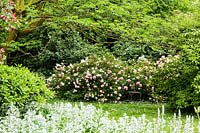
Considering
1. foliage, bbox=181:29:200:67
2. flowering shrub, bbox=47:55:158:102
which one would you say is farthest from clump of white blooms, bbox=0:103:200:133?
flowering shrub, bbox=47:55:158:102

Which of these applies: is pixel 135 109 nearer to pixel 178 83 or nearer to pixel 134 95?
pixel 178 83

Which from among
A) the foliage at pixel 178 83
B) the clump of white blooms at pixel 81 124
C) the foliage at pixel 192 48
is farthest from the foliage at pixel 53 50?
the clump of white blooms at pixel 81 124

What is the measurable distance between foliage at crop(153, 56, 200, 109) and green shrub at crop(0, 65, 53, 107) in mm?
4253

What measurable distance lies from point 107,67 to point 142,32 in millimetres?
1930

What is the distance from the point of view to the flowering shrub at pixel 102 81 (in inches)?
556

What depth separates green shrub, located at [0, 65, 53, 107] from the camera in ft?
25.5

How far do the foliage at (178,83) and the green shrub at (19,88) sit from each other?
425 cm

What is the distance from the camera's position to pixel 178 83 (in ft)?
38.7

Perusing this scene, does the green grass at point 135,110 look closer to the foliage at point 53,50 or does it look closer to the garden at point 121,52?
the garden at point 121,52

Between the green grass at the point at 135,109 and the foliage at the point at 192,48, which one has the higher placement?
the foliage at the point at 192,48

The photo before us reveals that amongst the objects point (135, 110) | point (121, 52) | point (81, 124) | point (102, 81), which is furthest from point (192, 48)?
point (121, 52)

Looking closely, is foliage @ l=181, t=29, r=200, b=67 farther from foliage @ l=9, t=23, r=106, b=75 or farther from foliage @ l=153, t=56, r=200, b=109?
foliage @ l=9, t=23, r=106, b=75

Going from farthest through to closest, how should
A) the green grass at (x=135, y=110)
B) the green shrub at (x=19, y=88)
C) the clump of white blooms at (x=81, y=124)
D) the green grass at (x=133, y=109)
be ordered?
the green grass at (x=133, y=109) → the green grass at (x=135, y=110) → the green shrub at (x=19, y=88) → the clump of white blooms at (x=81, y=124)

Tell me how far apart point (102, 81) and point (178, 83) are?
2.92 meters
